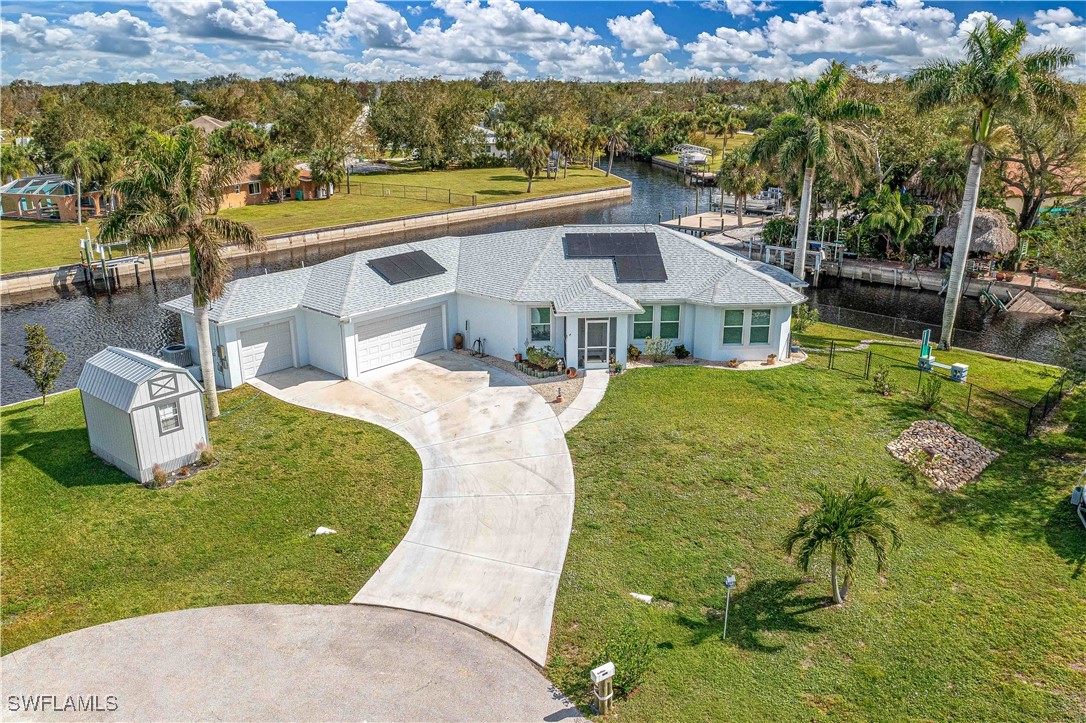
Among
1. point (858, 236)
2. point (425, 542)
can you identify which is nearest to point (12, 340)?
point (425, 542)

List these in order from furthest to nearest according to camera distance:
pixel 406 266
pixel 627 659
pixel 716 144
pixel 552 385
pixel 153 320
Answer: pixel 716 144 < pixel 153 320 < pixel 406 266 < pixel 552 385 < pixel 627 659

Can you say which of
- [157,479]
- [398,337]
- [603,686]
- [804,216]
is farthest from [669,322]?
[603,686]

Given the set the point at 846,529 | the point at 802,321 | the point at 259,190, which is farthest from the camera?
the point at 259,190

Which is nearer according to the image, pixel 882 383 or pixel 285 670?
pixel 285 670

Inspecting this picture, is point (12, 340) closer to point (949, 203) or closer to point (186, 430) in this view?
point (186, 430)

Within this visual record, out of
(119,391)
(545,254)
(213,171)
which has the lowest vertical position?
(119,391)

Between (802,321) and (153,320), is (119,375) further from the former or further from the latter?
(802,321)
